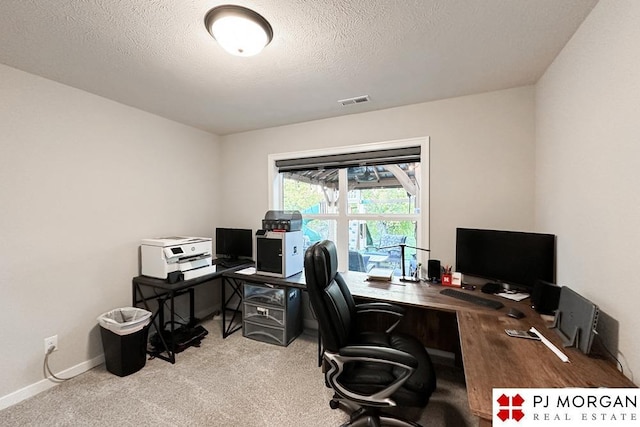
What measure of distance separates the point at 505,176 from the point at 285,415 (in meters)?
2.56

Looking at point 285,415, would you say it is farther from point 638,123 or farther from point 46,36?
point 46,36

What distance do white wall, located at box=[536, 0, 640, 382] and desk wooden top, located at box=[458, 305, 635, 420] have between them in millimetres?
139

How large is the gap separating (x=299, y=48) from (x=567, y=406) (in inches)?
86.4

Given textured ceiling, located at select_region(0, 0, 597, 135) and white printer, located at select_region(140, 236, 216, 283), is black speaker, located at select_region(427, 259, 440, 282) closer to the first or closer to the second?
textured ceiling, located at select_region(0, 0, 597, 135)

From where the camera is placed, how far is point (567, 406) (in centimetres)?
96

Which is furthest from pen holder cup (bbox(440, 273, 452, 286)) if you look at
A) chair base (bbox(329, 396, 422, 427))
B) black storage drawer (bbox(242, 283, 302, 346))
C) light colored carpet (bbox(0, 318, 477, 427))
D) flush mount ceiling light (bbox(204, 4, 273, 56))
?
flush mount ceiling light (bbox(204, 4, 273, 56))

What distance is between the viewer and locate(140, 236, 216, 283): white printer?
8.10 feet

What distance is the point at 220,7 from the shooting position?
133 centimetres

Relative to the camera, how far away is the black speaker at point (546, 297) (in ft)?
5.32

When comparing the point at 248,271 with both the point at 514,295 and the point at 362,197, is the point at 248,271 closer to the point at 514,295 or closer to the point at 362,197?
the point at 362,197

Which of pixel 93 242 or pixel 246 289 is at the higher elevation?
pixel 93 242

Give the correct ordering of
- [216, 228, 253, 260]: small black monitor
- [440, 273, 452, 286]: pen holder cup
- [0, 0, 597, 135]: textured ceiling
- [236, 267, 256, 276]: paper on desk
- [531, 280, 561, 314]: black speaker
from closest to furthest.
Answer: [0, 0, 597, 135]: textured ceiling → [531, 280, 561, 314]: black speaker → [440, 273, 452, 286]: pen holder cup → [236, 267, 256, 276]: paper on desk → [216, 228, 253, 260]: small black monitor

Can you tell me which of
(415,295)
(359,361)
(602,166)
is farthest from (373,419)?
(602,166)

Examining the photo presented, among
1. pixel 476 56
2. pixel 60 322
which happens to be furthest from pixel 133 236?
pixel 476 56
